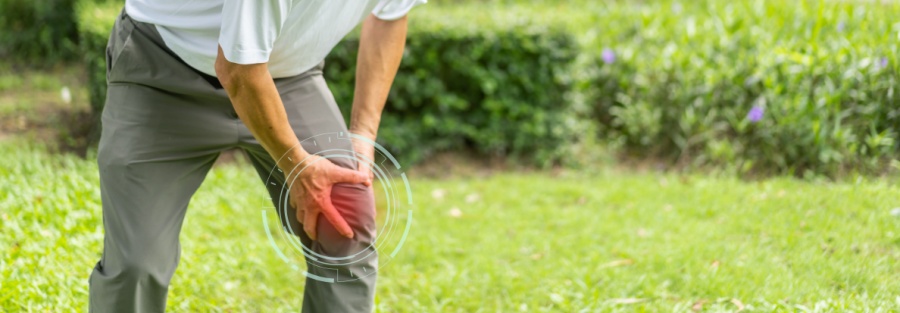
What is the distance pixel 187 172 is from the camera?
104 inches

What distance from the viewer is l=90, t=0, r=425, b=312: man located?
247cm

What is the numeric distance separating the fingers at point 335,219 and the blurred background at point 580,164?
4.34 feet

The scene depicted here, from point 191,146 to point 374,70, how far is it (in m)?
0.63

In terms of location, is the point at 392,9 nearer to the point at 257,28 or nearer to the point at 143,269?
the point at 257,28

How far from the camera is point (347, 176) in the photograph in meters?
2.53

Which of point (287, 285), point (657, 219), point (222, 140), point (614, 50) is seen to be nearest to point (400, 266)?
point (287, 285)

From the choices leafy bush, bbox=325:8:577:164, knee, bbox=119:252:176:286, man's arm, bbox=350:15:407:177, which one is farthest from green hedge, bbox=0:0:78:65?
knee, bbox=119:252:176:286

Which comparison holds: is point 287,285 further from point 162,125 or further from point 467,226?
point 162,125

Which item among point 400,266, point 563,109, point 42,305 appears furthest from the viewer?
point 563,109

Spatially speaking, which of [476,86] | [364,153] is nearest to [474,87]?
[476,86]

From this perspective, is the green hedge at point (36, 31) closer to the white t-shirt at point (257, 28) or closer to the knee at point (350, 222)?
the white t-shirt at point (257, 28)

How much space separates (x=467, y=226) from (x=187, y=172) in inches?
97.0

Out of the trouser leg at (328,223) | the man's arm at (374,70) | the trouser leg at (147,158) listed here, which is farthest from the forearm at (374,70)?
the trouser leg at (147,158)

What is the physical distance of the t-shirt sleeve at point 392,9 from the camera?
280cm
